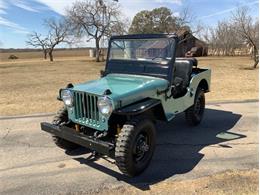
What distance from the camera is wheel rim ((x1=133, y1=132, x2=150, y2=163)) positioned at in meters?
4.06

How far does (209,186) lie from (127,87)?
5.60 ft

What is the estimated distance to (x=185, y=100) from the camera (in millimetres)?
5555

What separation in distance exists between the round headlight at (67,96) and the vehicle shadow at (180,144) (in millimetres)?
891

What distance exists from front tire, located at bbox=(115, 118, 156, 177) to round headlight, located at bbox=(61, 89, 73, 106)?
99 centimetres

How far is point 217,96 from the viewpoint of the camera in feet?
32.4

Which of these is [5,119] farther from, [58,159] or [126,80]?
[126,80]

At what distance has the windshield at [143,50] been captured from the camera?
503 centimetres

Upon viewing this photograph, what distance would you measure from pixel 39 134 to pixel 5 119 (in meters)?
1.76

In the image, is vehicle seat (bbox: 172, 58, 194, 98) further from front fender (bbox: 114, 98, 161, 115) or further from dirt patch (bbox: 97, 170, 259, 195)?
dirt patch (bbox: 97, 170, 259, 195)

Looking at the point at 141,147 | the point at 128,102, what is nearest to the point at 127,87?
the point at 128,102

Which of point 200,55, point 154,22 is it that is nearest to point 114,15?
point 154,22

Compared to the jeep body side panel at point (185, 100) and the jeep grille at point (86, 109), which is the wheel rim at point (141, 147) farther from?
the jeep body side panel at point (185, 100)

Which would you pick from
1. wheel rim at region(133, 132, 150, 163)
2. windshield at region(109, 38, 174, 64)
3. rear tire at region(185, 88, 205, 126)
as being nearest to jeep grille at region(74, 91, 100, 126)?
wheel rim at region(133, 132, 150, 163)

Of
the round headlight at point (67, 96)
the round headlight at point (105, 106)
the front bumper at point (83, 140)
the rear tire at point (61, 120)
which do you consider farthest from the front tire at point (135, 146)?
the rear tire at point (61, 120)
